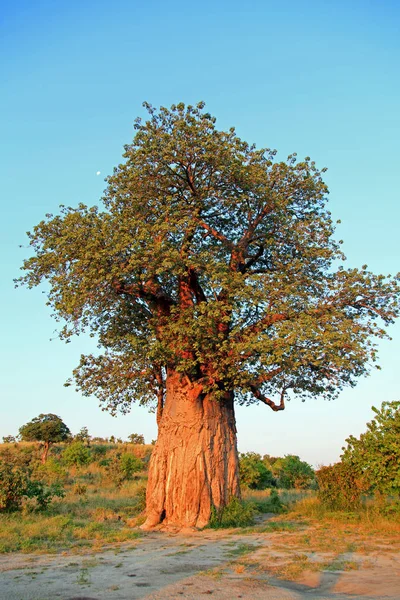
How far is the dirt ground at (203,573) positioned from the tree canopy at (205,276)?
12.8 ft

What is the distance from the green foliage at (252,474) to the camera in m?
22.0

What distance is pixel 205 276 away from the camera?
12.6 meters

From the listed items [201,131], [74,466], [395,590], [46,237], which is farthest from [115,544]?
[74,466]

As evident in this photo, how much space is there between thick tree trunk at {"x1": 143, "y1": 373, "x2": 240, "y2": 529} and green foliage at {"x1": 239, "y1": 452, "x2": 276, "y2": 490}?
8.61 meters

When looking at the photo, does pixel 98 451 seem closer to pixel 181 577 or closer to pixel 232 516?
pixel 232 516

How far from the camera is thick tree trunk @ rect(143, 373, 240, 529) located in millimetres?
12766

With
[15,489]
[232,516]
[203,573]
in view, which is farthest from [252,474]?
[203,573]

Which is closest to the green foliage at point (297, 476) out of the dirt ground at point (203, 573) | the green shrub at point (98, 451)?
the green shrub at point (98, 451)

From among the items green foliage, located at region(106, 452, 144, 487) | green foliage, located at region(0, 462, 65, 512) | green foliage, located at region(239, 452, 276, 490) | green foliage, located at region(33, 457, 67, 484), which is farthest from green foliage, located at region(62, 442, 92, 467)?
green foliage, located at region(0, 462, 65, 512)

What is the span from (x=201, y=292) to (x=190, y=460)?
4.37 metres

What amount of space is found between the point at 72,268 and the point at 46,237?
1.46 meters

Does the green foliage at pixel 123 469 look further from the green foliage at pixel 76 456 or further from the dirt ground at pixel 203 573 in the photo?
the dirt ground at pixel 203 573

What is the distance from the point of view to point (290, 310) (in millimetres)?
12359

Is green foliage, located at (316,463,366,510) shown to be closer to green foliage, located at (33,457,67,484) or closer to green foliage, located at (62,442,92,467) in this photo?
green foliage, located at (33,457,67,484)
